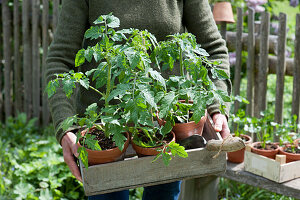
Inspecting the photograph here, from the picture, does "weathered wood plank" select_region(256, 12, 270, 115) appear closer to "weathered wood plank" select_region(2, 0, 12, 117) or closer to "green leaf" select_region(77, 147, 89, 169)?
"green leaf" select_region(77, 147, 89, 169)

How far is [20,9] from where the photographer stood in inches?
180

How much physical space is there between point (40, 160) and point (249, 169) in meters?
1.64

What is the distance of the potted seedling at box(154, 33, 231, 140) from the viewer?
140 centimetres

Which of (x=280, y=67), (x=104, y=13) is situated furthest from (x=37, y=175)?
(x=280, y=67)

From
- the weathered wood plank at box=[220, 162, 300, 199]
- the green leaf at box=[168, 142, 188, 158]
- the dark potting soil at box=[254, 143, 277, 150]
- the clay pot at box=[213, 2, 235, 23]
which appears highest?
the clay pot at box=[213, 2, 235, 23]

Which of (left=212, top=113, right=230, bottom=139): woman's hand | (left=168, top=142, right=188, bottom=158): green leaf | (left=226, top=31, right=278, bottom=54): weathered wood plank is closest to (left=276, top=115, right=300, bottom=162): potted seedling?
(left=226, top=31, right=278, bottom=54): weathered wood plank

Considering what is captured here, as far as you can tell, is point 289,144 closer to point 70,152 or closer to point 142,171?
point 142,171

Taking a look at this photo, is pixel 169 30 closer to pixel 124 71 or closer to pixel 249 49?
pixel 124 71

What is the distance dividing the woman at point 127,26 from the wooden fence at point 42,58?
1.16 metres

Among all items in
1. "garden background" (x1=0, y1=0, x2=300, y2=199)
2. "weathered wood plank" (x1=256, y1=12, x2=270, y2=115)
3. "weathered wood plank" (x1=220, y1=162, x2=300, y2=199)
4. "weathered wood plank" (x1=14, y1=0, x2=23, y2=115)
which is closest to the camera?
"weathered wood plank" (x1=220, y1=162, x2=300, y2=199)

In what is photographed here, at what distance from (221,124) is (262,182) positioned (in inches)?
38.6

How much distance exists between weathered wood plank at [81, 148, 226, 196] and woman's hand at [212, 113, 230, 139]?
0.12m

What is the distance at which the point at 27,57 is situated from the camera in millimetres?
4328

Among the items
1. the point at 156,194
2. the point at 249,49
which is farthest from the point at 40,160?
the point at 249,49
